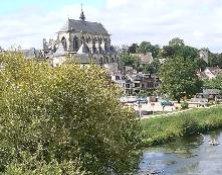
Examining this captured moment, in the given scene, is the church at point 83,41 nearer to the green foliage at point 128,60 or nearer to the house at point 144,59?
the green foliage at point 128,60

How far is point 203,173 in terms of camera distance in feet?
116

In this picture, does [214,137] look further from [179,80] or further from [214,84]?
[214,84]

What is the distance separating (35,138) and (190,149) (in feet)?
81.2

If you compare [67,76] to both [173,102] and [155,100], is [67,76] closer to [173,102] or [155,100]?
[173,102]

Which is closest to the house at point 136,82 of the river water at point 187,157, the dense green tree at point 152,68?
the dense green tree at point 152,68

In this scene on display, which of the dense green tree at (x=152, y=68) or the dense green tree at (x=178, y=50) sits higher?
the dense green tree at (x=178, y=50)

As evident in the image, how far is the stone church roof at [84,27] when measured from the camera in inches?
5207

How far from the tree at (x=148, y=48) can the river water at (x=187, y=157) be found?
136317 mm

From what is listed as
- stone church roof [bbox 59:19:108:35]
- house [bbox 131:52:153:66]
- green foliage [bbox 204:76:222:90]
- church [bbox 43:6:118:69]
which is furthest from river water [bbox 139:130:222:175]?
house [bbox 131:52:153:66]

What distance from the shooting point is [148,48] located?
190250 mm

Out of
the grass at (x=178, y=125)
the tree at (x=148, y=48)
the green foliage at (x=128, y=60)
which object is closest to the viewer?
the grass at (x=178, y=125)

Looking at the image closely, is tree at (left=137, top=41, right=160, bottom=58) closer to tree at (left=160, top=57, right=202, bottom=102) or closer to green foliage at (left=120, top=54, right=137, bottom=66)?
green foliage at (left=120, top=54, right=137, bottom=66)

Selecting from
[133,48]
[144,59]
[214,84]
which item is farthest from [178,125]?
[133,48]

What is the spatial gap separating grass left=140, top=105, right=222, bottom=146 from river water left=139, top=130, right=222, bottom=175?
1077mm
